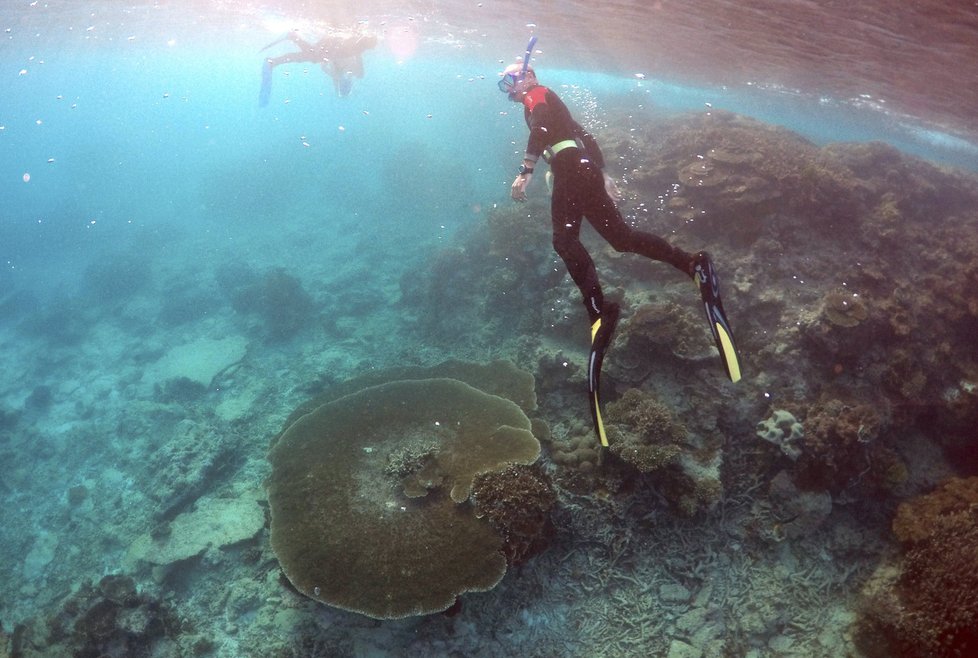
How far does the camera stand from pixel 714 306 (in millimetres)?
5316

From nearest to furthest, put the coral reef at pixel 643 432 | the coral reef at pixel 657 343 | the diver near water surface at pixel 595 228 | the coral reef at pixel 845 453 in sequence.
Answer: the diver near water surface at pixel 595 228, the coral reef at pixel 643 432, the coral reef at pixel 845 453, the coral reef at pixel 657 343

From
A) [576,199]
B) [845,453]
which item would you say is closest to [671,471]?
[845,453]

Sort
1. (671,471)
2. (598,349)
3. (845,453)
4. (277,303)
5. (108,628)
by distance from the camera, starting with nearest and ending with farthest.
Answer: (598,349) < (671,471) < (845,453) < (108,628) < (277,303)

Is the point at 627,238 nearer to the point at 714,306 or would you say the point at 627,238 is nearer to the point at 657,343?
the point at 714,306

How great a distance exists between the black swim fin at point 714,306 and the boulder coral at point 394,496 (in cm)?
318

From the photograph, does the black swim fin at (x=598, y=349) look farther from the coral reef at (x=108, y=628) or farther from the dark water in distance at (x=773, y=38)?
the dark water in distance at (x=773, y=38)

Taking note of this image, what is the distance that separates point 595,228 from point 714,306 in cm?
175

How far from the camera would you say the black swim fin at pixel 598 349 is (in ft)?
18.0

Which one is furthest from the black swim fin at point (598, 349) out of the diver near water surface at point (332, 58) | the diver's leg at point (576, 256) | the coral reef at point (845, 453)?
the diver near water surface at point (332, 58)

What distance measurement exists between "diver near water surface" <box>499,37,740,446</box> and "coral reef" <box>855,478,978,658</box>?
4.38 meters

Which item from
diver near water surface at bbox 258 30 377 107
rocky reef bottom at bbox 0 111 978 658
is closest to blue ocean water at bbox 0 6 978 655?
rocky reef bottom at bbox 0 111 978 658

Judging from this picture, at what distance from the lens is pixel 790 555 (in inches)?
281

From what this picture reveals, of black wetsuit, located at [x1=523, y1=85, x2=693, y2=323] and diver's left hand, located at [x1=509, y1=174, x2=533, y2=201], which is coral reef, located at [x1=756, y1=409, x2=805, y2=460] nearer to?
black wetsuit, located at [x1=523, y1=85, x2=693, y2=323]

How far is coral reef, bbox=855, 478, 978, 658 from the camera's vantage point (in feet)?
18.6
